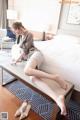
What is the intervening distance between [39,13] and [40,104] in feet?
10.6

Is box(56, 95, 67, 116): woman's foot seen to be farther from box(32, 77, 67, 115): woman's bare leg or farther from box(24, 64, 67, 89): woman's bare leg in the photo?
box(24, 64, 67, 89): woman's bare leg

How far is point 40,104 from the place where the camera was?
193 cm

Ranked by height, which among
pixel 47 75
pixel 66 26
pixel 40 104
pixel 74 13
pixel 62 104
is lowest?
pixel 40 104

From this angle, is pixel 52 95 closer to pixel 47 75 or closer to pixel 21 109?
pixel 47 75

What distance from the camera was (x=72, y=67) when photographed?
67.6 inches

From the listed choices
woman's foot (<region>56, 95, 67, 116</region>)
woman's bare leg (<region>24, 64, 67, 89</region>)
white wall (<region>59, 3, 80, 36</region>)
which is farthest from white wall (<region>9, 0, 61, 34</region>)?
woman's foot (<region>56, 95, 67, 116</region>)

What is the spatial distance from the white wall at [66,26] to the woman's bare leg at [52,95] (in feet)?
7.95

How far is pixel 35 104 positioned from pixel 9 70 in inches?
26.8

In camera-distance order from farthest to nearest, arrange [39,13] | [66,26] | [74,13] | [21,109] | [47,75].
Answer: [39,13] → [66,26] → [74,13] → [21,109] → [47,75]

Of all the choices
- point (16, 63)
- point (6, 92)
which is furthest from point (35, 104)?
point (16, 63)

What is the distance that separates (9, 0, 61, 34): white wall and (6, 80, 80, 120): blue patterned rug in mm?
2436

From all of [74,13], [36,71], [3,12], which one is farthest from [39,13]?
[36,71]

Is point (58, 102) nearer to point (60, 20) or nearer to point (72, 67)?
point (72, 67)

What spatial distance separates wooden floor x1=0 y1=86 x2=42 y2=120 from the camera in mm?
1675
